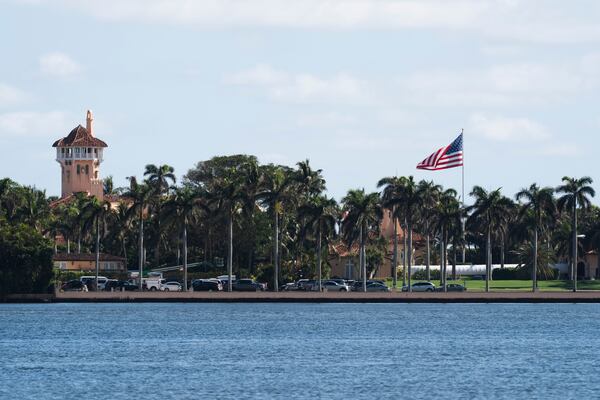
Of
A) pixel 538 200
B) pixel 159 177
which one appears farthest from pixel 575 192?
pixel 159 177

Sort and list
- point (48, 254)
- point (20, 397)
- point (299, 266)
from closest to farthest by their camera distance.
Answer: point (20, 397)
point (48, 254)
point (299, 266)

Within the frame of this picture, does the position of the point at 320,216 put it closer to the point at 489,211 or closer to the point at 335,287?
the point at 335,287

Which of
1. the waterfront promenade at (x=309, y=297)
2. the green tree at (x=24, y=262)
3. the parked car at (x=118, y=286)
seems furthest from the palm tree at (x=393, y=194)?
the green tree at (x=24, y=262)

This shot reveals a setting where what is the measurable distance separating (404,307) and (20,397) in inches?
3338

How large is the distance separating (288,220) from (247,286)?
65.9ft

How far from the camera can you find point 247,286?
542 feet

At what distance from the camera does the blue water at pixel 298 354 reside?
71.3m

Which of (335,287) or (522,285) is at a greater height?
(522,285)

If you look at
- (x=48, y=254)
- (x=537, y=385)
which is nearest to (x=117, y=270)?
(x=48, y=254)

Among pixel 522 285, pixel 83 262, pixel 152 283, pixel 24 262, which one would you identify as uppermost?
pixel 83 262

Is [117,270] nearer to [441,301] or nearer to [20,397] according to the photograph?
[441,301]

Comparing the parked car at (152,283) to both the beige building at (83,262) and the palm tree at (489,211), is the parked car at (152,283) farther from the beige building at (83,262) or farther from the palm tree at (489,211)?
the palm tree at (489,211)

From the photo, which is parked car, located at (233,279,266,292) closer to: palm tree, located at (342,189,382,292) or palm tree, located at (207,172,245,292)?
palm tree, located at (207,172,245,292)

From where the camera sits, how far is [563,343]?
9850 cm
